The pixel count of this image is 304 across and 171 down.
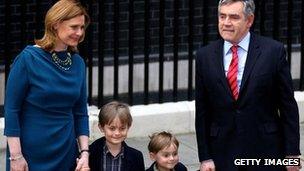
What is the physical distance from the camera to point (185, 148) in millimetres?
8898

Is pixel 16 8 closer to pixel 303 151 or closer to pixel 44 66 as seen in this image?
pixel 303 151

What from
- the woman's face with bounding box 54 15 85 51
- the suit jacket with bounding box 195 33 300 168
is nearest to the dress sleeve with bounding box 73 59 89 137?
the woman's face with bounding box 54 15 85 51

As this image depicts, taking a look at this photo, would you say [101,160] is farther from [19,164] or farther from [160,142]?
[19,164]

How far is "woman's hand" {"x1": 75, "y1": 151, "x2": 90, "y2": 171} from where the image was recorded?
6035 millimetres

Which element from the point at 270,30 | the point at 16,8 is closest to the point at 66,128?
the point at 16,8

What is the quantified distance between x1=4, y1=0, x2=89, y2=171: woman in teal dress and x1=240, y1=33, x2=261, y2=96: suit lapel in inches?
36.8

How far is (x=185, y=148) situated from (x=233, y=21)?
2974 mm

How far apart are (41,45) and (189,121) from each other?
3.56 meters

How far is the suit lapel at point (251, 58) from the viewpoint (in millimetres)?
6121

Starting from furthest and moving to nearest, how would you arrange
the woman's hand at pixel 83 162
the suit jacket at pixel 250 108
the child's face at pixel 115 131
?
the child's face at pixel 115 131, the suit jacket at pixel 250 108, the woman's hand at pixel 83 162

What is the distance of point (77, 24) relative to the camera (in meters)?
5.89

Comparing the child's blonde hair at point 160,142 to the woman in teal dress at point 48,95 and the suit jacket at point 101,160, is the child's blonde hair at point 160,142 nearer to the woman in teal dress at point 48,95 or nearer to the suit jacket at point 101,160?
the suit jacket at point 101,160

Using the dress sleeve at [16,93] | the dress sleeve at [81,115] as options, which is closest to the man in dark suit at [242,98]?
the dress sleeve at [81,115]
